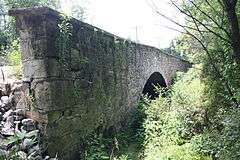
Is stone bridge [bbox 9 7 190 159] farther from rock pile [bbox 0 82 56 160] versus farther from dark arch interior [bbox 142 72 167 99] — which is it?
dark arch interior [bbox 142 72 167 99]

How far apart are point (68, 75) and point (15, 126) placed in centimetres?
113

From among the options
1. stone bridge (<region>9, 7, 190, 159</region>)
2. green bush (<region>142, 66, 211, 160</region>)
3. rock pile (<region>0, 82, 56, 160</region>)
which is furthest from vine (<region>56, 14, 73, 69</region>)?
green bush (<region>142, 66, 211, 160</region>)

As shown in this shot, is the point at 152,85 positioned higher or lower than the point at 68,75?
lower

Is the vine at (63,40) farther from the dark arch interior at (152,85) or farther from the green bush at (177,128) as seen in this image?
the dark arch interior at (152,85)

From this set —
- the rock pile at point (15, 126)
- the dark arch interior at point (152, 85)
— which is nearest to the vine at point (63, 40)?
the rock pile at point (15, 126)

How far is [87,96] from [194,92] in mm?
3157

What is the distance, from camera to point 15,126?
4773mm

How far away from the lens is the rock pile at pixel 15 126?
14.3 ft

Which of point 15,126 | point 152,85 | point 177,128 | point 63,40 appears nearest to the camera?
point 15,126

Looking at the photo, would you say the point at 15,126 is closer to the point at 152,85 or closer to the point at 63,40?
the point at 63,40

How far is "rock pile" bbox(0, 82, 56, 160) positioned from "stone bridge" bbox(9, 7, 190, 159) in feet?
0.56

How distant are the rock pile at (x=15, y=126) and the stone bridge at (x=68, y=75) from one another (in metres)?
0.17

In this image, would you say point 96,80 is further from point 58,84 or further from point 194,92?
point 194,92

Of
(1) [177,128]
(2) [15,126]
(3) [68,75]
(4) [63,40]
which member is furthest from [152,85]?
(2) [15,126]
